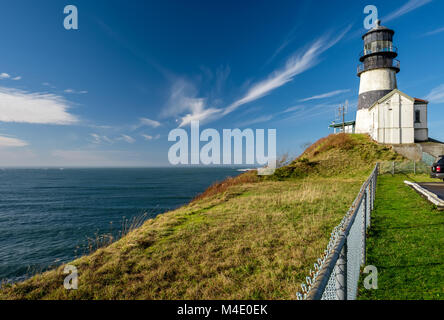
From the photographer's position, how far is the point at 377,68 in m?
34.1

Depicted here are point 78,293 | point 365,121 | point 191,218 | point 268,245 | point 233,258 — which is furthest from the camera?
point 365,121

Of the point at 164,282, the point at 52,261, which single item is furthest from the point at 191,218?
A: the point at 52,261

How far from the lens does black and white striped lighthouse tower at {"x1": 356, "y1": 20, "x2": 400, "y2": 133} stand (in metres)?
33.6

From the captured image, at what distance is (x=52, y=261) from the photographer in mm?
11664

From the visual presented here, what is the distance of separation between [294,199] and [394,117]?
26.7 meters

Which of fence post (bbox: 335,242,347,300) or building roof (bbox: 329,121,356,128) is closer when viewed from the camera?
fence post (bbox: 335,242,347,300)

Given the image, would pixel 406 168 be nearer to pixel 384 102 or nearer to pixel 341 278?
pixel 384 102

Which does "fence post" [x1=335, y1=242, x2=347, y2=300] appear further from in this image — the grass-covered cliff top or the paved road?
the paved road

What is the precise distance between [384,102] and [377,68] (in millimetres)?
7911

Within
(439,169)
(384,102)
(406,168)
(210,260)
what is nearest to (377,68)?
(384,102)

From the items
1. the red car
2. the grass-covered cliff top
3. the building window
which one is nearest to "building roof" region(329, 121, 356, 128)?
the building window

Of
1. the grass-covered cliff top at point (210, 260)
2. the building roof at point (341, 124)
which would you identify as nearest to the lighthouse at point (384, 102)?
the building roof at point (341, 124)
